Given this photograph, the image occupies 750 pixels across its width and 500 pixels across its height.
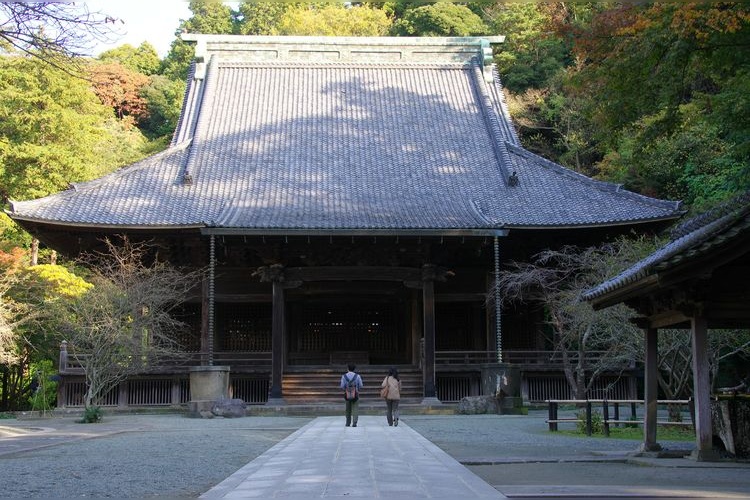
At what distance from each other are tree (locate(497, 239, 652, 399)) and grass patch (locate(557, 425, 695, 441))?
1.80m

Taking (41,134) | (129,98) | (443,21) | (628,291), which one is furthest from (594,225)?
(129,98)

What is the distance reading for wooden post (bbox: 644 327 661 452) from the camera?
10.6 metres

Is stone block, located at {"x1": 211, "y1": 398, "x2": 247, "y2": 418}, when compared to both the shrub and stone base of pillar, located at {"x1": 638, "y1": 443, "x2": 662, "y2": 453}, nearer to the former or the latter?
the shrub

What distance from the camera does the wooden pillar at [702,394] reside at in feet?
31.0

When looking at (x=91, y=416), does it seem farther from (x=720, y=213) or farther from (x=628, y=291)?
(x=720, y=213)

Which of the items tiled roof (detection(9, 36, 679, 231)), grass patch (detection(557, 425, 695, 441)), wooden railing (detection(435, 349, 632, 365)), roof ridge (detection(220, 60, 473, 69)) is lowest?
grass patch (detection(557, 425, 695, 441))

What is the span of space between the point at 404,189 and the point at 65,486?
1826cm

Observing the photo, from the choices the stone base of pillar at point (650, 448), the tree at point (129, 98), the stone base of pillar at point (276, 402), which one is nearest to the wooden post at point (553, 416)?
the stone base of pillar at point (650, 448)

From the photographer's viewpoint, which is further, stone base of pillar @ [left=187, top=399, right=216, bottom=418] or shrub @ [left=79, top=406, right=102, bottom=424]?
stone base of pillar @ [left=187, top=399, right=216, bottom=418]

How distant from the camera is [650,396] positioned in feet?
35.6

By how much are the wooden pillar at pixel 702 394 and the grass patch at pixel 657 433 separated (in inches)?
164

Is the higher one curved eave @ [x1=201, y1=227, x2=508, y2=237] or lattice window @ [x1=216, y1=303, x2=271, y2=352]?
curved eave @ [x1=201, y1=227, x2=508, y2=237]

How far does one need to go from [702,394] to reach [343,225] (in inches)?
529

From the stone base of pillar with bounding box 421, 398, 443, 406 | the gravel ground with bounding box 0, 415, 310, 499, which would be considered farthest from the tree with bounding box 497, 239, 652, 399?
the gravel ground with bounding box 0, 415, 310, 499
